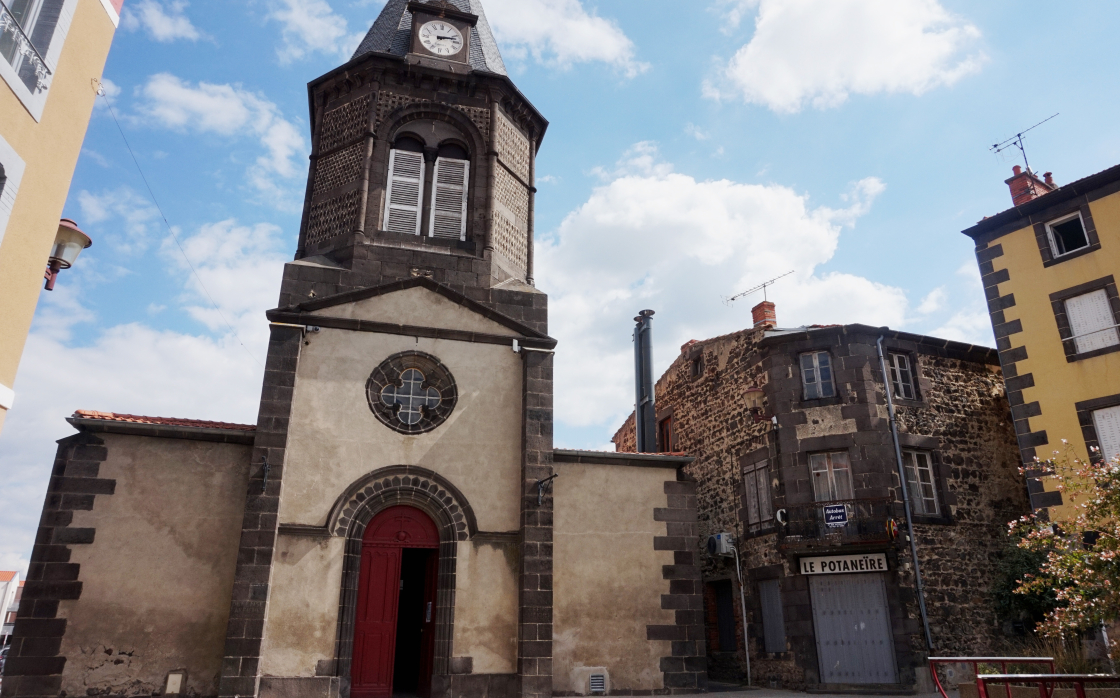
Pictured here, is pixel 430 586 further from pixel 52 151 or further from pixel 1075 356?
pixel 1075 356

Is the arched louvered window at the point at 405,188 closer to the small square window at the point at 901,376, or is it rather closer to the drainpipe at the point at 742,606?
the drainpipe at the point at 742,606

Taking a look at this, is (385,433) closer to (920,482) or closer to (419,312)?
(419,312)

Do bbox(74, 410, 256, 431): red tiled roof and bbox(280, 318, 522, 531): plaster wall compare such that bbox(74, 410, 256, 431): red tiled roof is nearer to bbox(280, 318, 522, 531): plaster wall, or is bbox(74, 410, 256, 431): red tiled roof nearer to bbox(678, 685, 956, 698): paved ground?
bbox(280, 318, 522, 531): plaster wall

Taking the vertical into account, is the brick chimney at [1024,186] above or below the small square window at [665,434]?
above

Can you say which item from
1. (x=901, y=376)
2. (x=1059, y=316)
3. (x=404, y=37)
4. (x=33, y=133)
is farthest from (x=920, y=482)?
(x=33, y=133)

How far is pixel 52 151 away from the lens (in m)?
7.95

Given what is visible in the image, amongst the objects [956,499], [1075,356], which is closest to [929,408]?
[956,499]

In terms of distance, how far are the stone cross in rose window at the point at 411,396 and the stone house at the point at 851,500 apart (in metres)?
6.79

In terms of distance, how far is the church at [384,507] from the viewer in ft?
32.7

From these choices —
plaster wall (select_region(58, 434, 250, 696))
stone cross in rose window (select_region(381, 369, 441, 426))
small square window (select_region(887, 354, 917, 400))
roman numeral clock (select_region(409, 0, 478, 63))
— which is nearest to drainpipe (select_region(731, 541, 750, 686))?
small square window (select_region(887, 354, 917, 400))

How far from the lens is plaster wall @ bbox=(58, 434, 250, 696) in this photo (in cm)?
976

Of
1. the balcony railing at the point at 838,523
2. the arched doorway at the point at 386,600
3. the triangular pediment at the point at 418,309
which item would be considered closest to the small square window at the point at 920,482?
the balcony railing at the point at 838,523

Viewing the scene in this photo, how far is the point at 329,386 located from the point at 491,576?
3.71m

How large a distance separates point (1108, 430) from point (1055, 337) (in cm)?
193
